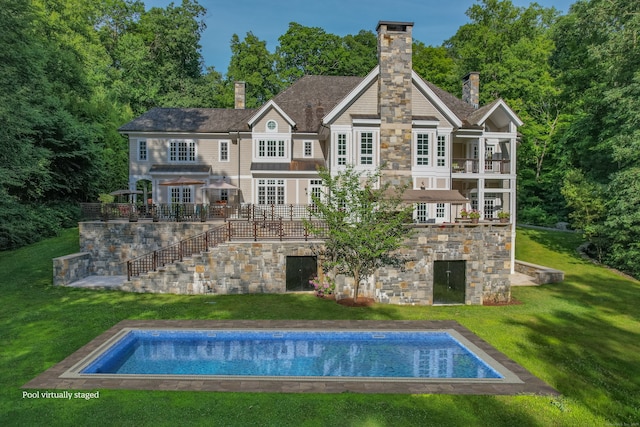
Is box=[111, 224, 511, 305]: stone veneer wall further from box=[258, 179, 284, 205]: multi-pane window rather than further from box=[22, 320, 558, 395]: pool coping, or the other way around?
box=[258, 179, 284, 205]: multi-pane window

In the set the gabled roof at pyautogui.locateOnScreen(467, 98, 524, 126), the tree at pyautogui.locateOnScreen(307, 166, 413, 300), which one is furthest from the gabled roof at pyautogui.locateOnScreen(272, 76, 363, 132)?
the tree at pyautogui.locateOnScreen(307, 166, 413, 300)

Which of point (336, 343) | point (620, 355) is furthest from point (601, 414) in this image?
point (336, 343)

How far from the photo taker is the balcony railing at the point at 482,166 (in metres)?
25.7

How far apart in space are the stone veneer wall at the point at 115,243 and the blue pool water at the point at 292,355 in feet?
31.3

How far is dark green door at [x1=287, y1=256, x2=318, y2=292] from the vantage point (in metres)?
19.7

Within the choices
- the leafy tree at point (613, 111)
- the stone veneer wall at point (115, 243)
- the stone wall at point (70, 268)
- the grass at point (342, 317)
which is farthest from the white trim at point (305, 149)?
the leafy tree at point (613, 111)

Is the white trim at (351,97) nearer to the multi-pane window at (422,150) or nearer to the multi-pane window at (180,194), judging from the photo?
the multi-pane window at (422,150)

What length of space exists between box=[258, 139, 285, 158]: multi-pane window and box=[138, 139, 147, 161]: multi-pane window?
28.9 ft

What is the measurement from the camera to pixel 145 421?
7988 mm

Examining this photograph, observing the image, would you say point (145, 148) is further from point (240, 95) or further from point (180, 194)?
point (240, 95)

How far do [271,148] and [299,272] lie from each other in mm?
12032

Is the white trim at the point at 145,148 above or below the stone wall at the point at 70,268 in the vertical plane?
above

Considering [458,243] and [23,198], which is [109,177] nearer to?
[23,198]

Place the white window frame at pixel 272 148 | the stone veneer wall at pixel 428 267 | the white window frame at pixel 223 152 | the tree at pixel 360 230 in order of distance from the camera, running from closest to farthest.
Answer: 1. the tree at pixel 360 230
2. the stone veneer wall at pixel 428 267
3. the white window frame at pixel 272 148
4. the white window frame at pixel 223 152
